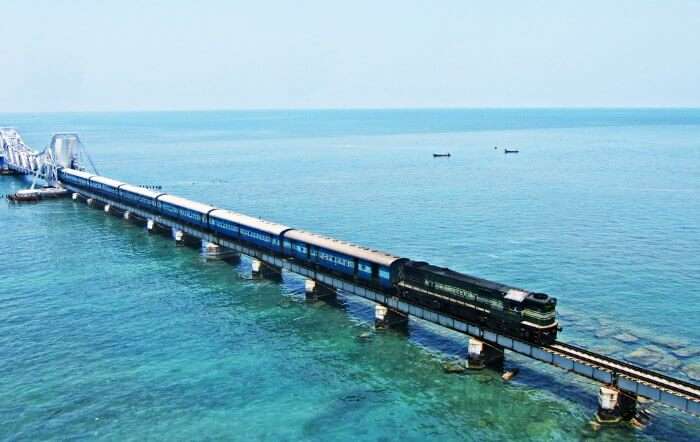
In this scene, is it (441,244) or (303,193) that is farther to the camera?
(303,193)

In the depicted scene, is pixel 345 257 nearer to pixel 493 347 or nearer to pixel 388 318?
pixel 388 318

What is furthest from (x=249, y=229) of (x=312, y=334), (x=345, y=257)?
(x=312, y=334)

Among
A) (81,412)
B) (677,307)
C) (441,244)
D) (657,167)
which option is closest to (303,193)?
(441,244)

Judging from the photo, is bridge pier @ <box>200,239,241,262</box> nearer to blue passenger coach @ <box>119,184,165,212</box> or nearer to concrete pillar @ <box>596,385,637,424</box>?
blue passenger coach @ <box>119,184,165,212</box>

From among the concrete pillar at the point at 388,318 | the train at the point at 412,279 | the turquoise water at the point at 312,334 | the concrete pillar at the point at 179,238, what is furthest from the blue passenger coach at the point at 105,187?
the concrete pillar at the point at 388,318

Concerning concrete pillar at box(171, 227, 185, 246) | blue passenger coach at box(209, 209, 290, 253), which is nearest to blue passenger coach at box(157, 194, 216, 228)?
concrete pillar at box(171, 227, 185, 246)

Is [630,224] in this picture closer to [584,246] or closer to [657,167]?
[584,246]
